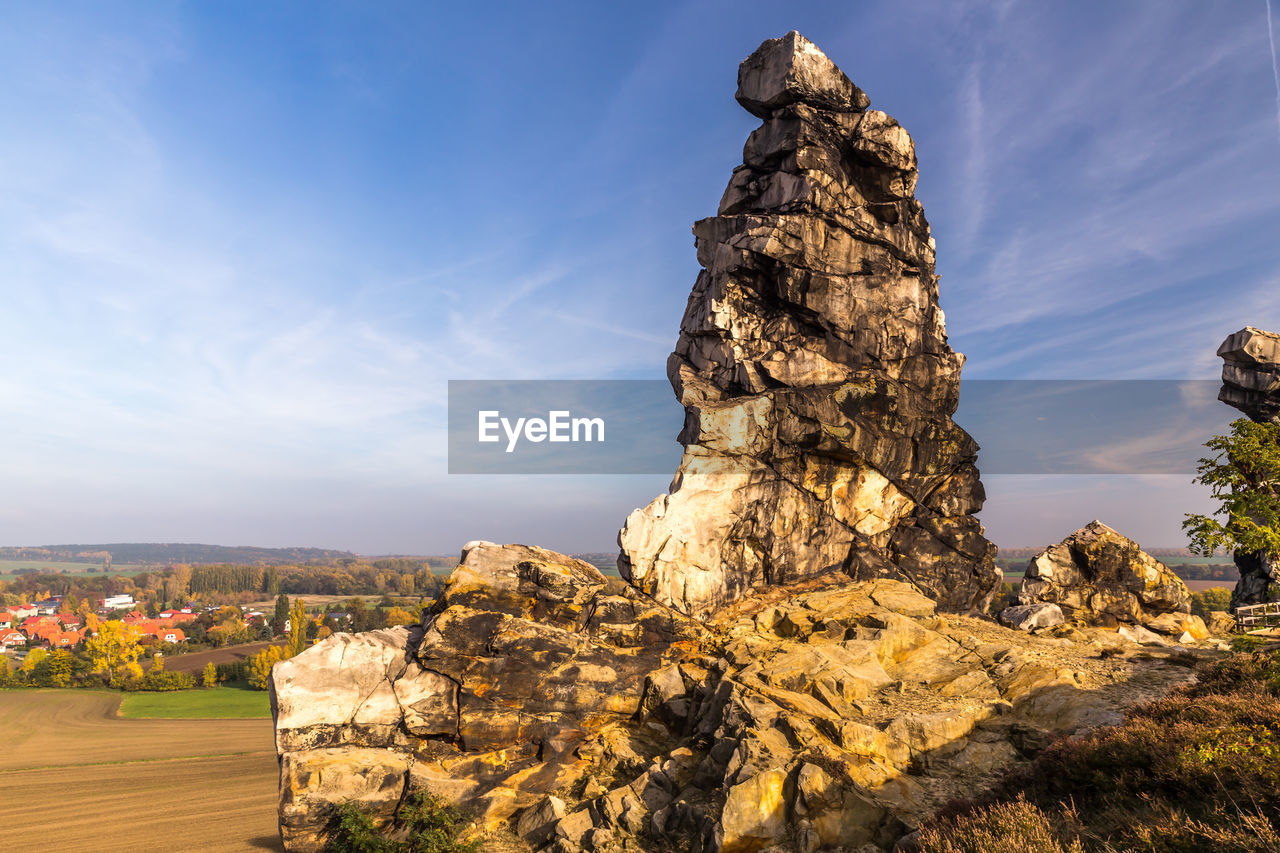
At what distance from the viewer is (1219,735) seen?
11648 mm

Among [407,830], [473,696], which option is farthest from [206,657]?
[407,830]

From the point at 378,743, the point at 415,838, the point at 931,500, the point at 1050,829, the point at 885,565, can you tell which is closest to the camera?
the point at 1050,829

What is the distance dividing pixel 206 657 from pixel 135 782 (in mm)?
89913

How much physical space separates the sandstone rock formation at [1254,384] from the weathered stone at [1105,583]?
45.0 feet

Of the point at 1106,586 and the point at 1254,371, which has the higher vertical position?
the point at 1254,371

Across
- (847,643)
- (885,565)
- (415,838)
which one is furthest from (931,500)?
(415,838)

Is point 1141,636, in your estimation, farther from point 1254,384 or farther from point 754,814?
point 1254,384

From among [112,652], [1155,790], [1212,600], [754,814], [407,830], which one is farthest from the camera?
[112,652]

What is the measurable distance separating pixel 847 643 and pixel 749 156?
84.5ft

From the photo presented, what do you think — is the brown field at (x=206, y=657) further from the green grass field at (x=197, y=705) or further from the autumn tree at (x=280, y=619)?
the green grass field at (x=197, y=705)

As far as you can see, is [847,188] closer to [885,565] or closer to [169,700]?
[885,565]

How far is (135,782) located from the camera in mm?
38344

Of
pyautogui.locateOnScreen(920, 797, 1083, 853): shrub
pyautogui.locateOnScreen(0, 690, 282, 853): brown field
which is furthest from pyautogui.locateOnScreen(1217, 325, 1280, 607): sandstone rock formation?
pyautogui.locateOnScreen(0, 690, 282, 853): brown field

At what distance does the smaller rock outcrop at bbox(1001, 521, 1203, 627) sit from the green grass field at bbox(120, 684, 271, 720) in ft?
255
